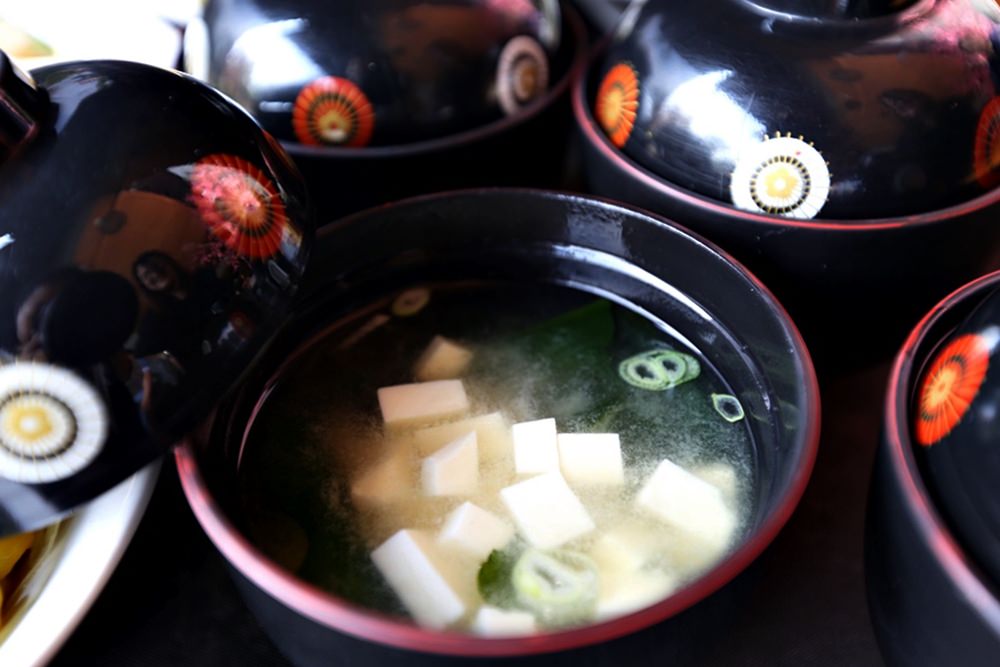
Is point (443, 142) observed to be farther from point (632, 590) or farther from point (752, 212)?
point (632, 590)

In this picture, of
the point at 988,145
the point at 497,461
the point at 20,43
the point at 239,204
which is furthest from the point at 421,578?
the point at 20,43

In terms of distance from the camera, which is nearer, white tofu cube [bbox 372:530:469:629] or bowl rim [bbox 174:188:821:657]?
bowl rim [bbox 174:188:821:657]

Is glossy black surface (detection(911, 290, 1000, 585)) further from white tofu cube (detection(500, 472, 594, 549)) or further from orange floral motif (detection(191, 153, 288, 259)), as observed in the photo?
orange floral motif (detection(191, 153, 288, 259))

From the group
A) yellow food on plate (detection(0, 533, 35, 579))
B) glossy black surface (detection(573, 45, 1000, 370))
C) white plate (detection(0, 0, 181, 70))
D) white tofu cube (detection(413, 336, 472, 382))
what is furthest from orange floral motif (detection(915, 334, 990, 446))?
white plate (detection(0, 0, 181, 70))

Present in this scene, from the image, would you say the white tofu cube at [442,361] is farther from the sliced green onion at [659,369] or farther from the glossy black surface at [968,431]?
the glossy black surface at [968,431]

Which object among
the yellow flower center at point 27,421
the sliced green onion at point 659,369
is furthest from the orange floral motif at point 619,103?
the yellow flower center at point 27,421

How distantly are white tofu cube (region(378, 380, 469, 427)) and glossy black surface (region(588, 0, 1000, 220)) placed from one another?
37 cm

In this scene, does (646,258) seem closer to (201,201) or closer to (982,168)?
(982,168)

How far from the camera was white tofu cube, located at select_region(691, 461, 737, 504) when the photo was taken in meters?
0.94

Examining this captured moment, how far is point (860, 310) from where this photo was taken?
3.44 feet

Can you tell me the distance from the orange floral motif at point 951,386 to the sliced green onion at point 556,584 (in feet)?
1.06

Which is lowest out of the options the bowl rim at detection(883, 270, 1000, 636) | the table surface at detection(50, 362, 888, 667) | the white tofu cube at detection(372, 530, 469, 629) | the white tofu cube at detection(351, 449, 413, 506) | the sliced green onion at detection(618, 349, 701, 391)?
the table surface at detection(50, 362, 888, 667)

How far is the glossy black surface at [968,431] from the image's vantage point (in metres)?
0.68

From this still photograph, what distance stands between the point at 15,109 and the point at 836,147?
31.4 inches
